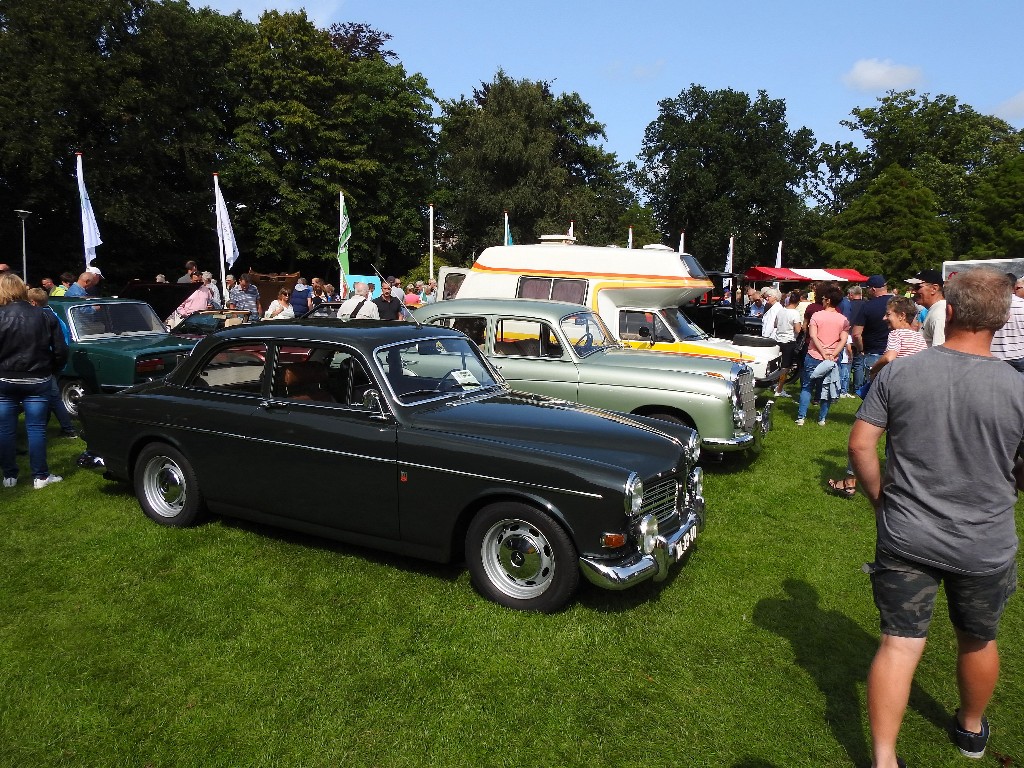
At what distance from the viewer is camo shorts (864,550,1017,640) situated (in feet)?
9.32

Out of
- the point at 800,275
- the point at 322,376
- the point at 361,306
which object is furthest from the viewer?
the point at 800,275

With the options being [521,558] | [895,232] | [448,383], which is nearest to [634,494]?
Result: [521,558]

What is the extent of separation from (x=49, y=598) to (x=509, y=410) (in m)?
3.26

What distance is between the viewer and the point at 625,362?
8125 millimetres

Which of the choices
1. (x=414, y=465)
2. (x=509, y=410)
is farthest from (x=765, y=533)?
(x=414, y=465)

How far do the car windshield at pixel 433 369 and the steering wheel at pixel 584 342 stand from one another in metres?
2.44

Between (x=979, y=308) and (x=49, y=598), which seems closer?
(x=979, y=308)

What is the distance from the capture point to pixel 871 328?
33.7ft

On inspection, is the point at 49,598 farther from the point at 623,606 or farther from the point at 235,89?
the point at 235,89

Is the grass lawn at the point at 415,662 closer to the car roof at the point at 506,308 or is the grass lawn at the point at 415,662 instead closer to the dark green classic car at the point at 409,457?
the dark green classic car at the point at 409,457

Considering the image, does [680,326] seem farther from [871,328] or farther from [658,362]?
[658,362]

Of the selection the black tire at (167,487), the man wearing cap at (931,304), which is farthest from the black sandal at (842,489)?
the black tire at (167,487)

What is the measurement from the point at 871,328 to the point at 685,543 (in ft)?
23.4

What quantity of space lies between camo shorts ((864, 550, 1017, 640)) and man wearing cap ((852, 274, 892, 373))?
7.66 meters
